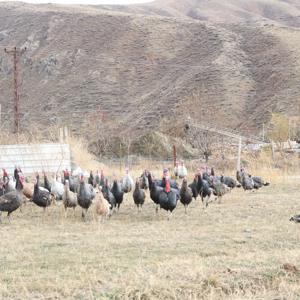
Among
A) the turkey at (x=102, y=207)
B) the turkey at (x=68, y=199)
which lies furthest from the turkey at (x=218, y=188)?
the turkey at (x=68, y=199)

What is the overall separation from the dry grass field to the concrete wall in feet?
34.9

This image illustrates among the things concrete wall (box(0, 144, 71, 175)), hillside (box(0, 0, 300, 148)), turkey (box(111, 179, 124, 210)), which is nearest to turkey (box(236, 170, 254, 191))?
turkey (box(111, 179, 124, 210))

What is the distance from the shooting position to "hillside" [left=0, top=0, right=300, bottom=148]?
188ft

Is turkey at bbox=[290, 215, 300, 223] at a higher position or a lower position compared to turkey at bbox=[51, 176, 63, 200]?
higher

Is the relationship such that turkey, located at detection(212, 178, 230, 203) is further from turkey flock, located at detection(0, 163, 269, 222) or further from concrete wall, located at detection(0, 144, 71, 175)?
concrete wall, located at detection(0, 144, 71, 175)

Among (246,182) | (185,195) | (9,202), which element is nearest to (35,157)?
(246,182)

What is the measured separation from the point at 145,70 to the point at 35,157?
4646 centimetres

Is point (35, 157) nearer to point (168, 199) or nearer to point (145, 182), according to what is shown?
point (145, 182)

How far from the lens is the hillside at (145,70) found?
5731cm

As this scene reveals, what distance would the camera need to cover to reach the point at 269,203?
1652 centimetres

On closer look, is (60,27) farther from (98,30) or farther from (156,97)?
(156,97)

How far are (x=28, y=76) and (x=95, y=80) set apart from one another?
10970 mm

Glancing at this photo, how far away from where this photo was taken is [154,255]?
31.9 ft

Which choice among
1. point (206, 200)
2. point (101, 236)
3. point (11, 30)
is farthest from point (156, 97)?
point (101, 236)
